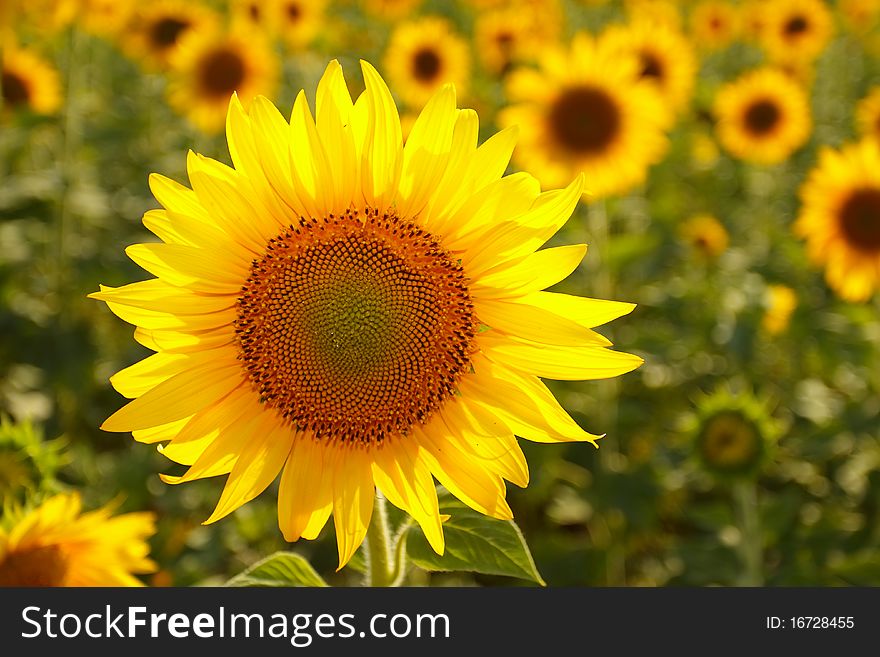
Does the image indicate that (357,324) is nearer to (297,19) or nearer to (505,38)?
(297,19)

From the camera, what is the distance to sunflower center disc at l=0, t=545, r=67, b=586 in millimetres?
1995

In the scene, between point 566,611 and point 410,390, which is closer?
point 410,390

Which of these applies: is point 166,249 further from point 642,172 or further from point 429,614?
point 642,172

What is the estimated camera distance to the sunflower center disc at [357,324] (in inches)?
68.2

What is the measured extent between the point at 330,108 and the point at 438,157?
23cm

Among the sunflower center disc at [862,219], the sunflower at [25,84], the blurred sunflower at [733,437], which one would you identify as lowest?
the blurred sunflower at [733,437]

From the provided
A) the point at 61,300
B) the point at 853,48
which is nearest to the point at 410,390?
the point at 61,300

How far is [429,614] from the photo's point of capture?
6.23 ft

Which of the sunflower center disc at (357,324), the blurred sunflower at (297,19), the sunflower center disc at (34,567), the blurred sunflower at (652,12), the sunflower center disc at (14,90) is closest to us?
the sunflower center disc at (357,324)

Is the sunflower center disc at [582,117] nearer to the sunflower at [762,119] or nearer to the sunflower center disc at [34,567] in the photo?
the sunflower at [762,119]

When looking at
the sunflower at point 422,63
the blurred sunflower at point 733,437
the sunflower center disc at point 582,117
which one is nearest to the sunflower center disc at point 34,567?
the blurred sunflower at point 733,437

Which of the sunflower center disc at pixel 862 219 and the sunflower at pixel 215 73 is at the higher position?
the sunflower at pixel 215 73

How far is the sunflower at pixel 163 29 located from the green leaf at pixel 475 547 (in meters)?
5.71

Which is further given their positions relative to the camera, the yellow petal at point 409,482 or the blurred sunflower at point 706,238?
the blurred sunflower at point 706,238
